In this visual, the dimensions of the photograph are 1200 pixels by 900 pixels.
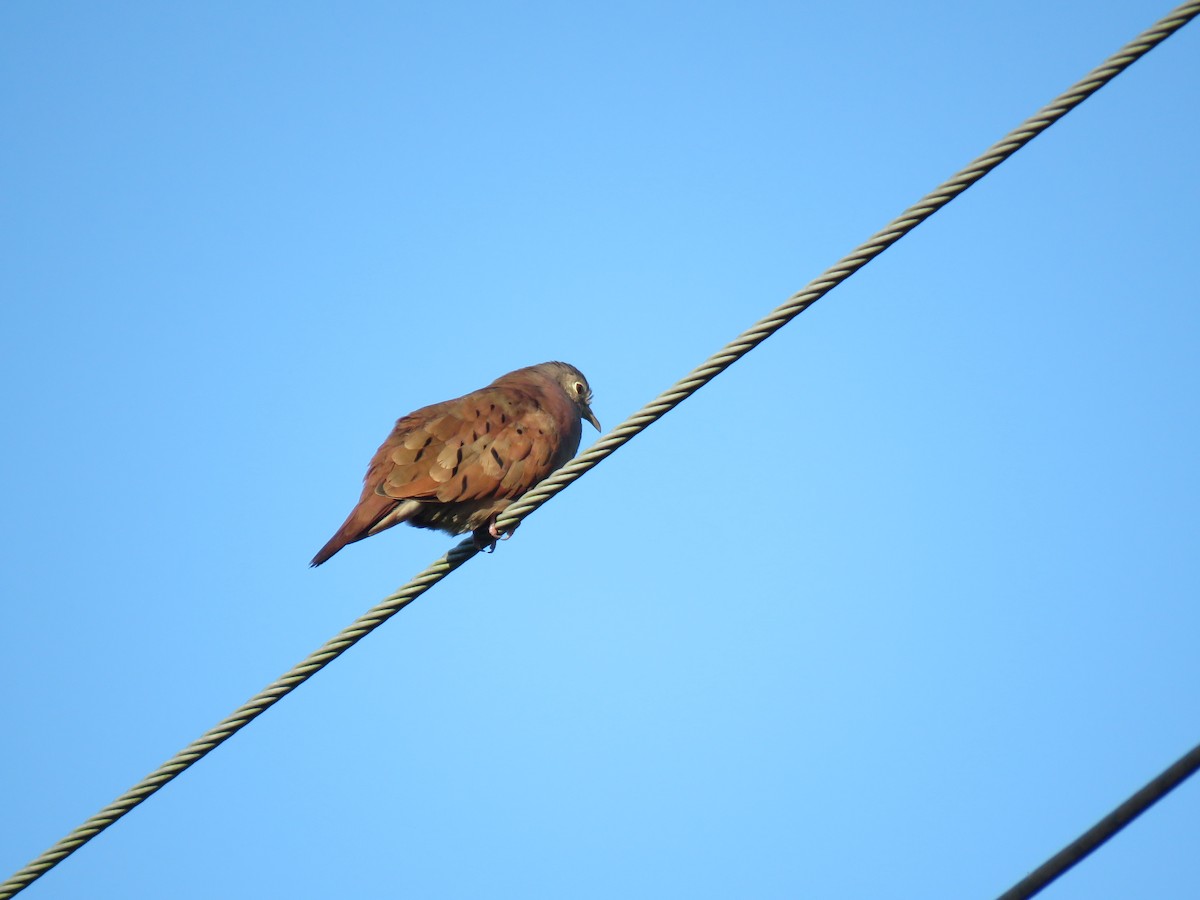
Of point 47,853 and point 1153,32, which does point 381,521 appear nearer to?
point 47,853

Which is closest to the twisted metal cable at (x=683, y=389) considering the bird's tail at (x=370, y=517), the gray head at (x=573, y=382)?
the bird's tail at (x=370, y=517)

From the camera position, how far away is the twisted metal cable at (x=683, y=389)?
368 cm

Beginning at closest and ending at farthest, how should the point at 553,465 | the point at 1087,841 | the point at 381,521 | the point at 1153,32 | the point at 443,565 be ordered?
the point at 1087,841
the point at 1153,32
the point at 443,565
the point at 381,521
the point at 553,465

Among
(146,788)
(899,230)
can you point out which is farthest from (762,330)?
(146,788)

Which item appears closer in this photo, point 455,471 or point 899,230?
point 899,230

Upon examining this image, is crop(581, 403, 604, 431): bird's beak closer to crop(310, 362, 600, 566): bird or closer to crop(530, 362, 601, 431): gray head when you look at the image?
crop(530, 362, 601, 431): gray head

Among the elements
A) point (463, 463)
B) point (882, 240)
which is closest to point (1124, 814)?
point (882, 240)

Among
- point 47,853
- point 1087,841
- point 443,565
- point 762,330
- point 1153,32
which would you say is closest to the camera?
point 1087,841

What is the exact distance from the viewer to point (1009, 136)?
12.5 ft

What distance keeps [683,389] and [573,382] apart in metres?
4.62

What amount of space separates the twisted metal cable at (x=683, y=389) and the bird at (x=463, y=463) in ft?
5.38

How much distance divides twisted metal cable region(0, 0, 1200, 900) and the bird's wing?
188 cm

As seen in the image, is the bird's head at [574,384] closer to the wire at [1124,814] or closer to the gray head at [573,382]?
the gray head at [573,382]

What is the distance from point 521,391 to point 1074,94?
432 centimetres
